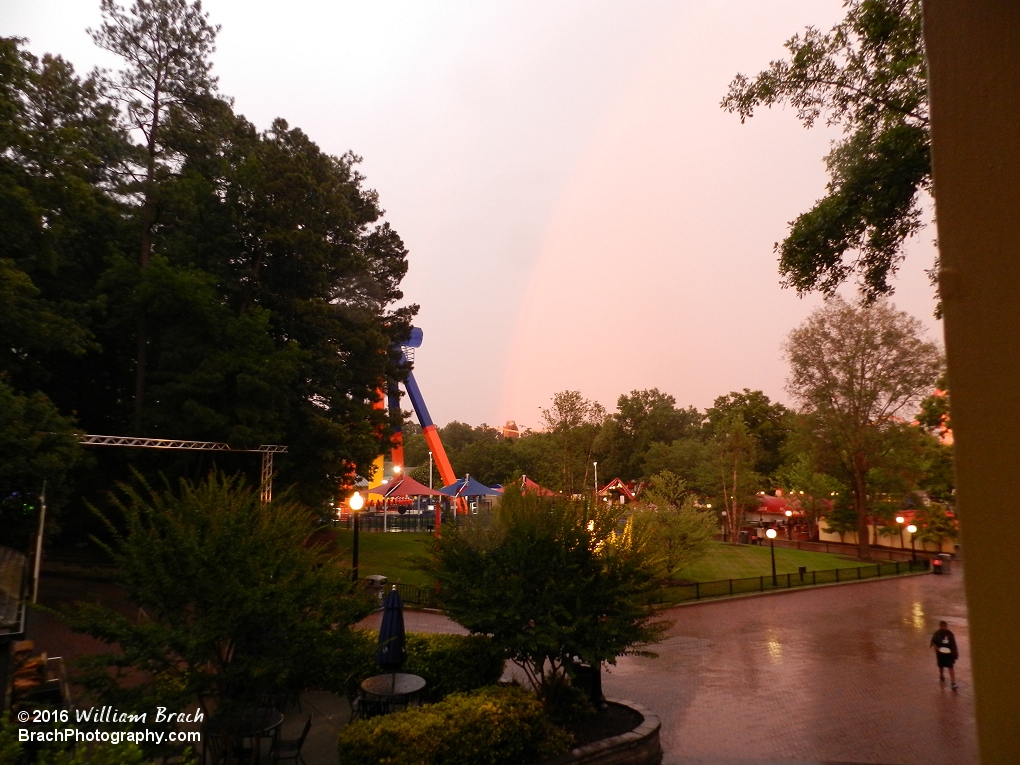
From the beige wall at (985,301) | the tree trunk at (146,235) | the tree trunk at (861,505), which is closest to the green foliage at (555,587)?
the beige wall at (985,301)

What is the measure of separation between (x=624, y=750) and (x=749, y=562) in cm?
2665

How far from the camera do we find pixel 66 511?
27.6 metres

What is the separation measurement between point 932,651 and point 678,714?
8.34 metres

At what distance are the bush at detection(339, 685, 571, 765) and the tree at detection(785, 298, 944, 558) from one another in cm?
3181

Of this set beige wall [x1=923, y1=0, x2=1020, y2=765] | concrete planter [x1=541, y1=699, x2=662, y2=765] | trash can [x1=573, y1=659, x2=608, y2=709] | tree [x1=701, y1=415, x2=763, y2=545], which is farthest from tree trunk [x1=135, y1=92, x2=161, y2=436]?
tree [x1=701, y1=415, x2=763, y2=545]

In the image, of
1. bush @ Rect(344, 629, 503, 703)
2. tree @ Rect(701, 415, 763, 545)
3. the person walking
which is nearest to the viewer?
bush @ Rect(344, 629, 503, 703)

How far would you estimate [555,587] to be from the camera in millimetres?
10180

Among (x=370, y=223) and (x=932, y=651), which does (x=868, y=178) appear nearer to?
(x=932, y=651)

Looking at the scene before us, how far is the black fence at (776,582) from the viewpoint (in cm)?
2502

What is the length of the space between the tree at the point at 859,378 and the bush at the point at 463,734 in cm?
3181

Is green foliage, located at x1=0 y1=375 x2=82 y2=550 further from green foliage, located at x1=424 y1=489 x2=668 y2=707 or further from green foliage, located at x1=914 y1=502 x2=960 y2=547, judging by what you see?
green foliage, located at x1=914 y1=502 x2=960 y2=547

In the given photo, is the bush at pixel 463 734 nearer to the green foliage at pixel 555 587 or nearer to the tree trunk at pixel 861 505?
the green foliage at pixel 555 587

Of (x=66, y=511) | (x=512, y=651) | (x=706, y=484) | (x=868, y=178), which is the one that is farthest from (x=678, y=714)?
(x=706, y=484)

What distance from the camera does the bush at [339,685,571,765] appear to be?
7.86 m
